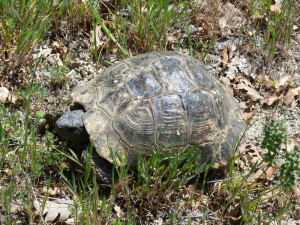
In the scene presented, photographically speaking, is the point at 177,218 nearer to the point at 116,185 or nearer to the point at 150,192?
the point at 150,192

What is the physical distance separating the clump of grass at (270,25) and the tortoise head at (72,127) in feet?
8.83

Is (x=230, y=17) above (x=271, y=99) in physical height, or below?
above

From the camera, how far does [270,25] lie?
20.0 feet

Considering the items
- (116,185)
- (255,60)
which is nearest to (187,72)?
(116,185)

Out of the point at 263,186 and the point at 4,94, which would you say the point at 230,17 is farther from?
the point at 4,94

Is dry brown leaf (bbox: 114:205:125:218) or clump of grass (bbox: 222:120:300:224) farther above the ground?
clump of grass (bbox: 222:120:300:224)

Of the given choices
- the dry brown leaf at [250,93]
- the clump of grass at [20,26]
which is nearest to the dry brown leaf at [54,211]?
the clump of grass at [20,26]

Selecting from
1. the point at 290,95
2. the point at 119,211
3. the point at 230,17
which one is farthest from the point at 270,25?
the point at 119,211

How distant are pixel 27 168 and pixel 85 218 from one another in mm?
793

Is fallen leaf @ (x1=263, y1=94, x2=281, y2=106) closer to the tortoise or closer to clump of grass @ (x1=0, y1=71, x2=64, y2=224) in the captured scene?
the tortoise

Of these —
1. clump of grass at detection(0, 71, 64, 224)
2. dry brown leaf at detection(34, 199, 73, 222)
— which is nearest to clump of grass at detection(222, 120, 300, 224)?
dry brown leaf at detection(34, 199, 73, 222)

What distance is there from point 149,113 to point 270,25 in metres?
2.54

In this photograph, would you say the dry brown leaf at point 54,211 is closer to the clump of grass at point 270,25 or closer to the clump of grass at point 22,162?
the clump of grass at point 22,162

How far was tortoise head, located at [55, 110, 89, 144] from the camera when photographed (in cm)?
460
